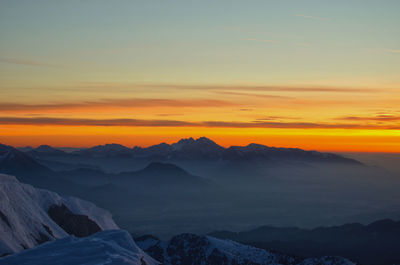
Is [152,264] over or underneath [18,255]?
underneath

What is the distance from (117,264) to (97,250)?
14.2 m

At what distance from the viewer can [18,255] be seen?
411 ft

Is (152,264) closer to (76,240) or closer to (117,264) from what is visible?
(76,240)

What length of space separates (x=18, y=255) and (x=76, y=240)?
1902 cm

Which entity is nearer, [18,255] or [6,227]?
[18,255]

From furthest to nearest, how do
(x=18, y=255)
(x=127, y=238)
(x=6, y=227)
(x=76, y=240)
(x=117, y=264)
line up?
(x=6, y=227) < (x=127, y=238) < (x=76, y=240) < (x=18, y=255) < (x=117, y=264)

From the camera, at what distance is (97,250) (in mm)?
125750

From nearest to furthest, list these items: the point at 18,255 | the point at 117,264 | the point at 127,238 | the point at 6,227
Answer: the point at 117,264
the point at 18,255
the point at 127,238
the point at 6,227

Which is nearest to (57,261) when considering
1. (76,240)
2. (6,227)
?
(76,240)

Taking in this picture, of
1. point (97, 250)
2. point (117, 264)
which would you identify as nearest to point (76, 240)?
point (97, 250)

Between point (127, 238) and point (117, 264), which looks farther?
point (127, 238)

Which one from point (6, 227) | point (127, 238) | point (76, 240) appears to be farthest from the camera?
point (6, 227)

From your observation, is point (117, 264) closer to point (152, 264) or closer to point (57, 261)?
point (57, 261)

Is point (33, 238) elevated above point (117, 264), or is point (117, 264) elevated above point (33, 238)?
point (117, 264)
